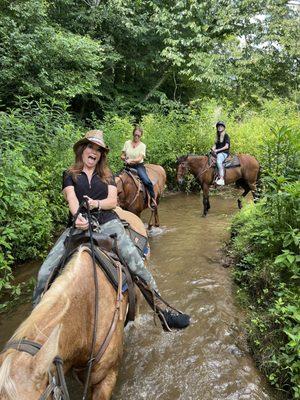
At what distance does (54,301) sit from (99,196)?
1647 mm

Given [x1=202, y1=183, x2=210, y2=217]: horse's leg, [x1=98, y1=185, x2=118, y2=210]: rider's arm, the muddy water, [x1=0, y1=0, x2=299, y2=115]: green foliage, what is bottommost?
the muddy water

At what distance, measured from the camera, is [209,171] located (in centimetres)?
1044

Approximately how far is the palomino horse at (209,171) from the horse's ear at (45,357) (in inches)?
352

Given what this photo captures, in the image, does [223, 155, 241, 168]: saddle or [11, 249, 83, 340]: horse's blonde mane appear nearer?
[11, 249, 83, 340]: horse's blonde mane

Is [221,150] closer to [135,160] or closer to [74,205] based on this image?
[135,160]

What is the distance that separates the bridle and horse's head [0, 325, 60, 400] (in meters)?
0.03

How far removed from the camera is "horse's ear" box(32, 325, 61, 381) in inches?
62.4

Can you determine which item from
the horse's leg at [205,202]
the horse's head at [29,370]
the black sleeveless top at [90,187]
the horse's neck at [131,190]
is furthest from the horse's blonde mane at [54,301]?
the horse's leg at [205,202]

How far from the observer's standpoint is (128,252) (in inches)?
136

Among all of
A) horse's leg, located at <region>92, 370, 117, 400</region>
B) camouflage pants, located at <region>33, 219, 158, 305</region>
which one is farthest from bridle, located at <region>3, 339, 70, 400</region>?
camouflage pants, located at <region>33, 219, 158, 305</region>

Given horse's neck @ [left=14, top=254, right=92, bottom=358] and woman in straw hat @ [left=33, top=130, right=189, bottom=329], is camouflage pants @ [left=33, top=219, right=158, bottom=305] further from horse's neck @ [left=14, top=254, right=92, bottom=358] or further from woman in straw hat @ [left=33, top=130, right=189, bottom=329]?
horse's neck @ [left=14, top=254, right=92, bottom=358]

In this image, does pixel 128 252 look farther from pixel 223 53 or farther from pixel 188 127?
pixel 223 53

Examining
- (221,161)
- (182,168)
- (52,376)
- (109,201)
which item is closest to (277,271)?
(109,201)

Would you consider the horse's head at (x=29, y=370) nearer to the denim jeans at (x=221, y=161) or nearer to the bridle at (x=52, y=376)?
the bridle at (x=52, y=376)
